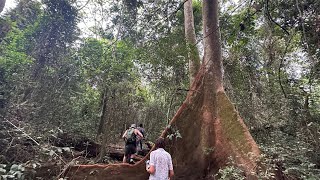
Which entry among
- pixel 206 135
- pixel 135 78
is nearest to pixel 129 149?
pixel 206 135

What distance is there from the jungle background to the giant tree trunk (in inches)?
13.2

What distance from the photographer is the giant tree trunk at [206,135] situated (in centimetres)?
554

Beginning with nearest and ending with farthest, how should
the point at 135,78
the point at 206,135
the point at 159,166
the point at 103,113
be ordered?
the point at 159,166 → the point at 206,135 → the point at 103,113 → the point at 135,78

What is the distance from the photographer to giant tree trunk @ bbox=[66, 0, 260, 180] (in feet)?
18.2

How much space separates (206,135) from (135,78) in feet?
23.3

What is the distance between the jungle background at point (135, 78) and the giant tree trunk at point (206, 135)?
335 millimetres

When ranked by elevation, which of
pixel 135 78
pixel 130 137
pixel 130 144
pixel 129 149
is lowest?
pixel 129 149

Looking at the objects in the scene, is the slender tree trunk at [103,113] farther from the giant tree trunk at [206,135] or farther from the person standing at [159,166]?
the person standing at [159,166]

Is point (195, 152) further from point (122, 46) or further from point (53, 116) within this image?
point (122, 46)

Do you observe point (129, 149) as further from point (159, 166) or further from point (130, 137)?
point (159, 166)

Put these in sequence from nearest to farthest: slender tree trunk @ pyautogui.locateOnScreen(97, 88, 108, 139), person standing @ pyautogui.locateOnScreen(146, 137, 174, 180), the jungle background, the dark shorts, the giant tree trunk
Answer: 1. person standing @ pyautogui.locateOnScreen(146, 137, 174, 180)
2. the giant tree trunk
3. the jungle background
4. the dark shorts
5. slender tree trunk @ pyautogui.locateOnScreen(97, 88, 108, 139)

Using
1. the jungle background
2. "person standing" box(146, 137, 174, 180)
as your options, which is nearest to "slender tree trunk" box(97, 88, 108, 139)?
the jungle background

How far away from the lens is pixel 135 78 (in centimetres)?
1284

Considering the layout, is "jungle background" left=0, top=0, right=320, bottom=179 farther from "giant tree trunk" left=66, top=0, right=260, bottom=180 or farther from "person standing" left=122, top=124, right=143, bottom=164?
"person standing" left=122, top=124, right=143, bottom=164
